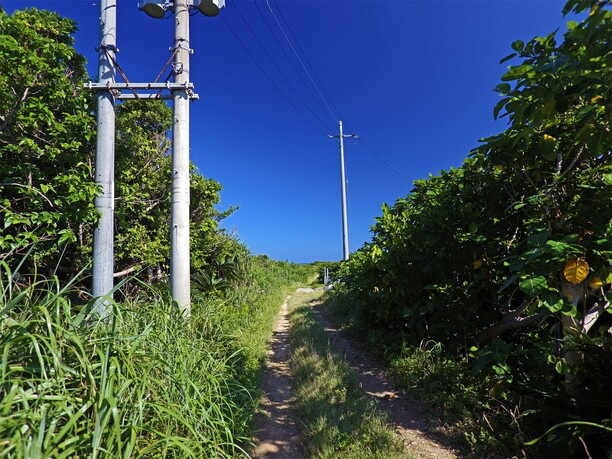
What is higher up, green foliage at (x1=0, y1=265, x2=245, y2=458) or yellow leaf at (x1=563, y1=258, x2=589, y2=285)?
yellow leaf at (x1=563, y1=258, x2=589, y2=285)

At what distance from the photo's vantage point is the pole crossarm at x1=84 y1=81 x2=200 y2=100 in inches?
136

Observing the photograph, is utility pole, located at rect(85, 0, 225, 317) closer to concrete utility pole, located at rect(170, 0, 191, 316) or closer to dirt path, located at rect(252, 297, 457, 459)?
concrete utility pole, located at rect(170, 0, 191, 316)

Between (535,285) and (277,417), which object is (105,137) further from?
(535,285)

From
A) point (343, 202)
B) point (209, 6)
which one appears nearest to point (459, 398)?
point (209, 6)

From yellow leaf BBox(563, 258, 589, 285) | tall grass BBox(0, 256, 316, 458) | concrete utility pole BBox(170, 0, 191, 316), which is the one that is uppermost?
concrete utility pole BBox(170, 0, 191, 316)

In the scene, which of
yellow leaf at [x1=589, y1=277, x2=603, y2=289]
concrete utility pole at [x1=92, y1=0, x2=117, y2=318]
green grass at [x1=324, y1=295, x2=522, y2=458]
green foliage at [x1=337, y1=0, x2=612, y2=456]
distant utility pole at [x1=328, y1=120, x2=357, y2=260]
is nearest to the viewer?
green foliage at [x1=337, y1=0, x2=612, y2=456]

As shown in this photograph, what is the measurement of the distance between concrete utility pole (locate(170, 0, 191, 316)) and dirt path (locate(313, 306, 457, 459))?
271 centimetres

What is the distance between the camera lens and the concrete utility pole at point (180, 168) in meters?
3.97

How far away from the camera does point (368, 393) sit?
11.2 feet

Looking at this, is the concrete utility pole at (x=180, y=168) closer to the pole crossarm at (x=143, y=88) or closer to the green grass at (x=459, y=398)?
the pole crossarm at (x=143, y=88)

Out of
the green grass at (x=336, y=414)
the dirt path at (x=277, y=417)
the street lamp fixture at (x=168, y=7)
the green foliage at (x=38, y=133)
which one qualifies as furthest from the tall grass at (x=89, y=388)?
the street lamp fixture at (x=168, y=7)

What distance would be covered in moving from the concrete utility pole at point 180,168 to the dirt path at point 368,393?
67.9 inches

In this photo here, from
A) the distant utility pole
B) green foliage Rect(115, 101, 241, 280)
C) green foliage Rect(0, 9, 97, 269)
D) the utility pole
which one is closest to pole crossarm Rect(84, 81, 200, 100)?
the utility pole

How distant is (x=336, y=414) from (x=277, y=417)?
683mm
